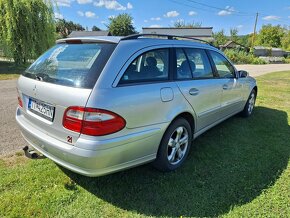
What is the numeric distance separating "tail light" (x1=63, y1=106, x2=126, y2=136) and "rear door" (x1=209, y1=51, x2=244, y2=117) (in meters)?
2.56

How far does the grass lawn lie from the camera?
8.65 ft

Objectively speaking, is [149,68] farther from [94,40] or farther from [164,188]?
[164,188]

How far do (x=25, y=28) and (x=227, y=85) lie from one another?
42.8ft

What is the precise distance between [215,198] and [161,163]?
0.75m

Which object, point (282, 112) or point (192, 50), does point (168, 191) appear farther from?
point (282, 112)

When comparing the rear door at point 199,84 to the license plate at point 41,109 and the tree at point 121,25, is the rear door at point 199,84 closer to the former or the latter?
the license plate at point 41,109

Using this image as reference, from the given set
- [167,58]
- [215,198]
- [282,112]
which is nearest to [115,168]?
[215,198]

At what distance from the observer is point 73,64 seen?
2779 millimetres

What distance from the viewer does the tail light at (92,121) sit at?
91.4 inches

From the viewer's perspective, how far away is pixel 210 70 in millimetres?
4102

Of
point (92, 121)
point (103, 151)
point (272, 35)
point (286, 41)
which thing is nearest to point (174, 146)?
point (103, 151)

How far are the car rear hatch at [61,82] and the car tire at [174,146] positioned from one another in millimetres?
1148

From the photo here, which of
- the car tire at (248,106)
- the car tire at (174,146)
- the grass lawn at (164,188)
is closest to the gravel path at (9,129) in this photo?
the grass lawn at (164,188)

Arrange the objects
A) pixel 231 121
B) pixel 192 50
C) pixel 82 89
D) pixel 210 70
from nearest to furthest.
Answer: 1. pixel 82 89
2. pixel 192 50
3. pixel 210 70
4. pixel 231 121
